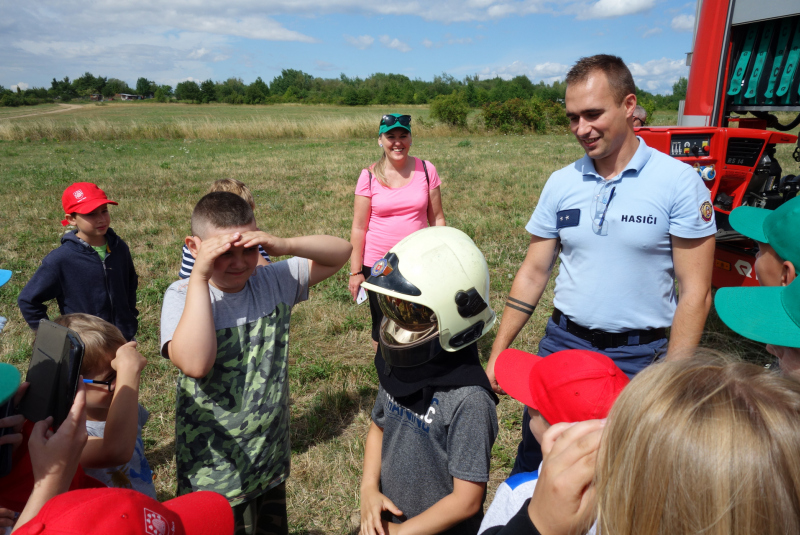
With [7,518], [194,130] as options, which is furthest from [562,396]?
[194,130]

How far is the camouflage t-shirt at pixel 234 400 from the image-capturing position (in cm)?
222

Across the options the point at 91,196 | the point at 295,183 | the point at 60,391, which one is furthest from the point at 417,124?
the point at 60,391

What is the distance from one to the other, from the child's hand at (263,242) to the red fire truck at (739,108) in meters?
4.01

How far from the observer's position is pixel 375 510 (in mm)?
2010

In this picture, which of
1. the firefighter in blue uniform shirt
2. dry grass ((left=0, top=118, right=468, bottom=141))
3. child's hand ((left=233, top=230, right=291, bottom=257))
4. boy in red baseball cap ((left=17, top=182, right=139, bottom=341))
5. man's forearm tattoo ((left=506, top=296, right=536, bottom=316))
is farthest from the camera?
dry grass ((left=0, top=118, right=468, bottom=141))

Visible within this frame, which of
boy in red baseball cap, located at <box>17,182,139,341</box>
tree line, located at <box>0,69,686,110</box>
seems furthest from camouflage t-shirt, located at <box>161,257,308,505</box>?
tree line, located at <box>0,69,686,110</box>

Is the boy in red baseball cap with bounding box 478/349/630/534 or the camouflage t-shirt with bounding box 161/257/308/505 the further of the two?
the camouflage t-shirt with bounding box 161/257/308/505

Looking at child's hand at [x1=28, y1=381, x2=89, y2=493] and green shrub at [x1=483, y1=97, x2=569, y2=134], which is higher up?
green shrub at [x1=483, y1=97, x2=569, y2=134]

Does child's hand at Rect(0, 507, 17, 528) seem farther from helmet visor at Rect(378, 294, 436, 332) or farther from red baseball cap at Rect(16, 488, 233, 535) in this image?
helmet visor at Rect(378, 294, 436, 332)

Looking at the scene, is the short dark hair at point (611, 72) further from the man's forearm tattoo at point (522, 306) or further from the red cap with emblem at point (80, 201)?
the red cap with emblem at point (80, 201)

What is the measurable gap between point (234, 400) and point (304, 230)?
23.2 feet

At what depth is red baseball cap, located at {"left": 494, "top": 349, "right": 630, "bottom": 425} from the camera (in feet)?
4.94

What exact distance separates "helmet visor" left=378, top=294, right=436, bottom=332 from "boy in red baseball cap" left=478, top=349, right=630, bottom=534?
44 centimetres

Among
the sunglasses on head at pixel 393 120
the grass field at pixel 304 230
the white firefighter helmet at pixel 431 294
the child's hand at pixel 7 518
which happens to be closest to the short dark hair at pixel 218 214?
the white firefighter helmet at pixel 431 294
